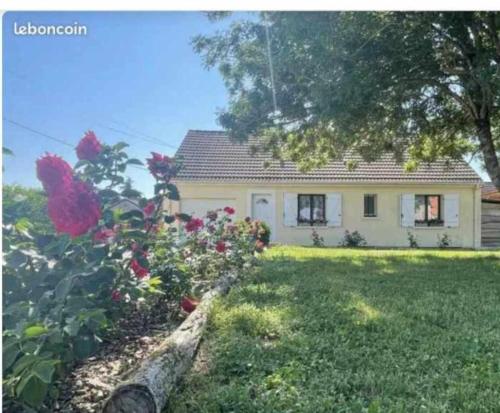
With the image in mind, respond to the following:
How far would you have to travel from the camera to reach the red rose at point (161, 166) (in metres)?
1.82

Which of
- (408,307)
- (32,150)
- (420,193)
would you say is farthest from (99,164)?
(420,193)

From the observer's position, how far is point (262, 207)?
3.39 metres

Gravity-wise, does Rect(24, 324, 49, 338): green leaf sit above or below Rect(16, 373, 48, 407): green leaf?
above

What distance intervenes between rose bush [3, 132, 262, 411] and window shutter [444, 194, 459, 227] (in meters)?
3.51

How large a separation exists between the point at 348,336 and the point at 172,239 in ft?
3.74

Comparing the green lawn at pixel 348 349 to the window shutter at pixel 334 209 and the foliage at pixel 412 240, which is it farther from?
the foliage at pixel 412 240

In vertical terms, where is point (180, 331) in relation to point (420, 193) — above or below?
below

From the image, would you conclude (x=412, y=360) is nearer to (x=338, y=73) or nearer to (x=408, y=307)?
(x=408, y=307)

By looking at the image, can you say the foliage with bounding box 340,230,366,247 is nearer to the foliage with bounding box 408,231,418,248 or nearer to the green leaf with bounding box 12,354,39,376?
the foliage with bounding box 408,231,418,248

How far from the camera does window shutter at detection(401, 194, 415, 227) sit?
433cm

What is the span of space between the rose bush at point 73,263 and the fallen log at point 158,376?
18 centimetres

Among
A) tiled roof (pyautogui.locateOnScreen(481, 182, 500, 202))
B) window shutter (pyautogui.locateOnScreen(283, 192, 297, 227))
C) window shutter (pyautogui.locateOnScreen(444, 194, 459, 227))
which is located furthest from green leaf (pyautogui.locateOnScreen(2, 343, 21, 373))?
tiled roof (pyautogui.locateOnScreen(481, 182, 500, 202))

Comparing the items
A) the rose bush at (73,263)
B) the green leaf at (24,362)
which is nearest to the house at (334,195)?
the rose bush at (73,263)

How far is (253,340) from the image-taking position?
2.04m
